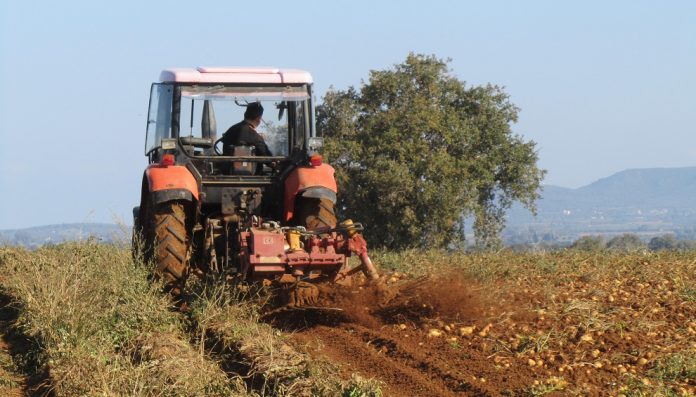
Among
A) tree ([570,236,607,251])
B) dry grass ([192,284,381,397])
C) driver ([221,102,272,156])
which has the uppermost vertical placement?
driver ([221,102,272,156])

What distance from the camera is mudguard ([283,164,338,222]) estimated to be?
9581 millimetres

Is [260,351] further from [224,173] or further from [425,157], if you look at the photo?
[425,157]

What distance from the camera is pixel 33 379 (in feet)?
25.7

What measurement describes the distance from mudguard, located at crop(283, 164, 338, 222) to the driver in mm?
484

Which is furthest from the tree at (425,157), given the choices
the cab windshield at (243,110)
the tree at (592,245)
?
the cab windshield at (243,110)

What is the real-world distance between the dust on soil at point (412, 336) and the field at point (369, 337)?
0.04 ft

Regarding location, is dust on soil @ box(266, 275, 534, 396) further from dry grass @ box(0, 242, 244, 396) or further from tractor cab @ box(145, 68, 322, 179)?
tractor cab @ box(145, 68, 322, 179)

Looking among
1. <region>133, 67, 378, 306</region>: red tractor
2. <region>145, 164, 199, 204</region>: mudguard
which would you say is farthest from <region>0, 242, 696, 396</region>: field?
<region>145, 164, 199, 204</region>: mudguard

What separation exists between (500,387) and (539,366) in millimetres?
574

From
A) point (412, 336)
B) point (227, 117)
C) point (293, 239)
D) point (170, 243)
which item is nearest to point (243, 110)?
point (227, 117)

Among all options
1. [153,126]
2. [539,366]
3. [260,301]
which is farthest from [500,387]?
[153,126]

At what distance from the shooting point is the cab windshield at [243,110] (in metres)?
9.90

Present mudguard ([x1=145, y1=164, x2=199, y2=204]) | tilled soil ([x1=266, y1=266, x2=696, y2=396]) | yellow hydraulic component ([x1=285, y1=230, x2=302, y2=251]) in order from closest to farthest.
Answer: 1. tilled soil ([x1=266, y1=266, x2=696, y2=396])
2. yellow hydraulic component ([x1=285, y1=230, x2=302, y2=251])
3. mudguard ([x1=145, y1=164, x2=199, y2=204])

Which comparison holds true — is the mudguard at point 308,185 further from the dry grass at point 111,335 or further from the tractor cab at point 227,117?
the dry grass at point 111,335
